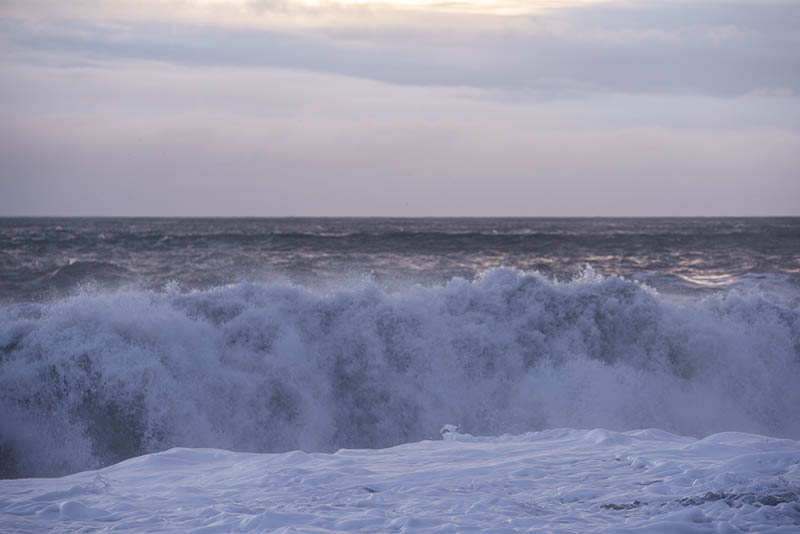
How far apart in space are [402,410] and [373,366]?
0.87m

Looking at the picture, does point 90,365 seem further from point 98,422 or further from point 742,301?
point 742,301

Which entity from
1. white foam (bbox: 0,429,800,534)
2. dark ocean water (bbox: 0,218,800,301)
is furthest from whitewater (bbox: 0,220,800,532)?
dark ocean water (bbox: 0,218,800,301)

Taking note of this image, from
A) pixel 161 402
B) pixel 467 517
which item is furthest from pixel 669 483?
pixel 161 402

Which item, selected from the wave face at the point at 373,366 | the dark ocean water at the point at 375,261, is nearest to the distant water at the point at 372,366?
the wave face at the point at 373,366

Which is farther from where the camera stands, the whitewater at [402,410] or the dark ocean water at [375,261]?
the dark ocean water at [375,261]

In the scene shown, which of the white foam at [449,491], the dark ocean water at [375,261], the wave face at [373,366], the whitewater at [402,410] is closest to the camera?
the white foam at [449,491]

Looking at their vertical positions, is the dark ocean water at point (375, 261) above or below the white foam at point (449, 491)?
above

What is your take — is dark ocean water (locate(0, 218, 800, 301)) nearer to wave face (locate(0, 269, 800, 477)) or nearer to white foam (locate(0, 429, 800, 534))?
wave face (locate(0, 269, 800, 477))

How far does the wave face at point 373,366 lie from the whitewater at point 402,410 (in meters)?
0.03

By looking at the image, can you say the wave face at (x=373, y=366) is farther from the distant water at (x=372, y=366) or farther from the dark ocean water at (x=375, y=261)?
the dark ocean water at (x=375, y=261)

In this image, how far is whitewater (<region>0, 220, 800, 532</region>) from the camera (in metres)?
4.33

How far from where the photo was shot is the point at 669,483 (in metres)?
4.56

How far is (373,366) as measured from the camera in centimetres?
1042

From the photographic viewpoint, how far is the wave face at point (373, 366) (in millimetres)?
8688
